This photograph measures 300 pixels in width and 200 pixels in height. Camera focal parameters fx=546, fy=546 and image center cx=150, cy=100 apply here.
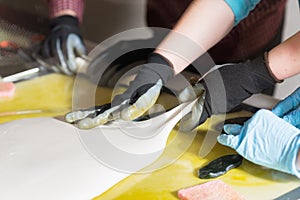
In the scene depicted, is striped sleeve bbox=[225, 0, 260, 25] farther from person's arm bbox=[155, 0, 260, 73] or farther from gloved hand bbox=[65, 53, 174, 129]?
gloved hand bbox=[65, 53, 174, 129]

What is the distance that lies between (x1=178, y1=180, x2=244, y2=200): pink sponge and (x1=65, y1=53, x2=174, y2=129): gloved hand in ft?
0.62

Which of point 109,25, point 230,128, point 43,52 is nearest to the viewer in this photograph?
point 230,128

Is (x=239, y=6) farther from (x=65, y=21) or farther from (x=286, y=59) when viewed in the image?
(x=65, y=21)

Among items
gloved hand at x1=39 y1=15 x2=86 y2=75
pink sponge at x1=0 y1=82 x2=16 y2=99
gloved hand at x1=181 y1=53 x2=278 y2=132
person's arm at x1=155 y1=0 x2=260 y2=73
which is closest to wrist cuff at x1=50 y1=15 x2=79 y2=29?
gloved hand at x1=39 y1=15 x2=86 y2=75

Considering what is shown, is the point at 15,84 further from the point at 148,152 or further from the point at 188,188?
the point at 188,188

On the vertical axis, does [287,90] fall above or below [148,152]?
A: below

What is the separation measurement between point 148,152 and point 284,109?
26 centimetres

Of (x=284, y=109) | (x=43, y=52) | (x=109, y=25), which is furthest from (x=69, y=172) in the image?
(x=109, y=25)

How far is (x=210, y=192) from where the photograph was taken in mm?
813

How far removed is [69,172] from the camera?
838 millimetres

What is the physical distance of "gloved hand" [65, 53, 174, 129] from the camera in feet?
3.11

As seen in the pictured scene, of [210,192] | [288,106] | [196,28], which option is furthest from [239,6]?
[210,192]

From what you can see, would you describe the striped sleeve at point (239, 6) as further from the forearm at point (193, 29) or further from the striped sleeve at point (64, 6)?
the striped sleeve at point (64, 6)

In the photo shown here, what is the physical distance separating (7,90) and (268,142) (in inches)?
22.1
